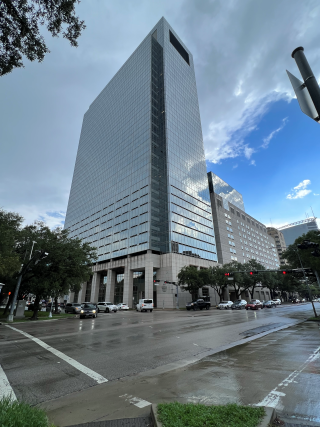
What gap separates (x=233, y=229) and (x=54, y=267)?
86633mm

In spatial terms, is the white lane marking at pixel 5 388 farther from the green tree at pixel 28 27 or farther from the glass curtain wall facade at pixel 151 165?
the glass curtain wall facade at pixel 151 165

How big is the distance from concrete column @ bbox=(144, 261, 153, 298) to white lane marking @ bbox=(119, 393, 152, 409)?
162 ft

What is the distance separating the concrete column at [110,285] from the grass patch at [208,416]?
213 ft

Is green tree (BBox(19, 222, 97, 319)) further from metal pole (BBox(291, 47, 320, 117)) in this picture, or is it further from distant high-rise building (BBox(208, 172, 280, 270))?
distant high-rise building (BBox(208, 172, 280, 270))

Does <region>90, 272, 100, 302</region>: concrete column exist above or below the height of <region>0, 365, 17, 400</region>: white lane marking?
above

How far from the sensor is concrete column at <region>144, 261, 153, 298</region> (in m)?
52.2

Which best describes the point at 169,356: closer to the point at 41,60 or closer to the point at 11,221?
the point at 41,60

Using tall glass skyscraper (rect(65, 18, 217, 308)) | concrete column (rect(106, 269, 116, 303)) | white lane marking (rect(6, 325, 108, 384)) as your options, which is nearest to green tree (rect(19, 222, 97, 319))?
white lane marking (rect(6, 325, 108, 384))

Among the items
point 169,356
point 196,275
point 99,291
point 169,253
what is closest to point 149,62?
point 169,253

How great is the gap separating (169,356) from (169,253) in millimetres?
46201

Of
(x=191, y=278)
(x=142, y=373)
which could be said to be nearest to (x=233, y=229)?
(x=191, y=278)

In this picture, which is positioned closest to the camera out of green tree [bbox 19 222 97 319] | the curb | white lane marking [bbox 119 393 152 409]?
the curb

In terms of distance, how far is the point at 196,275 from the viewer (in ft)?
161

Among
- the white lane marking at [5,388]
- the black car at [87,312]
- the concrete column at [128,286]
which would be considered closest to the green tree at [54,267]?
the black car at [87,312]
